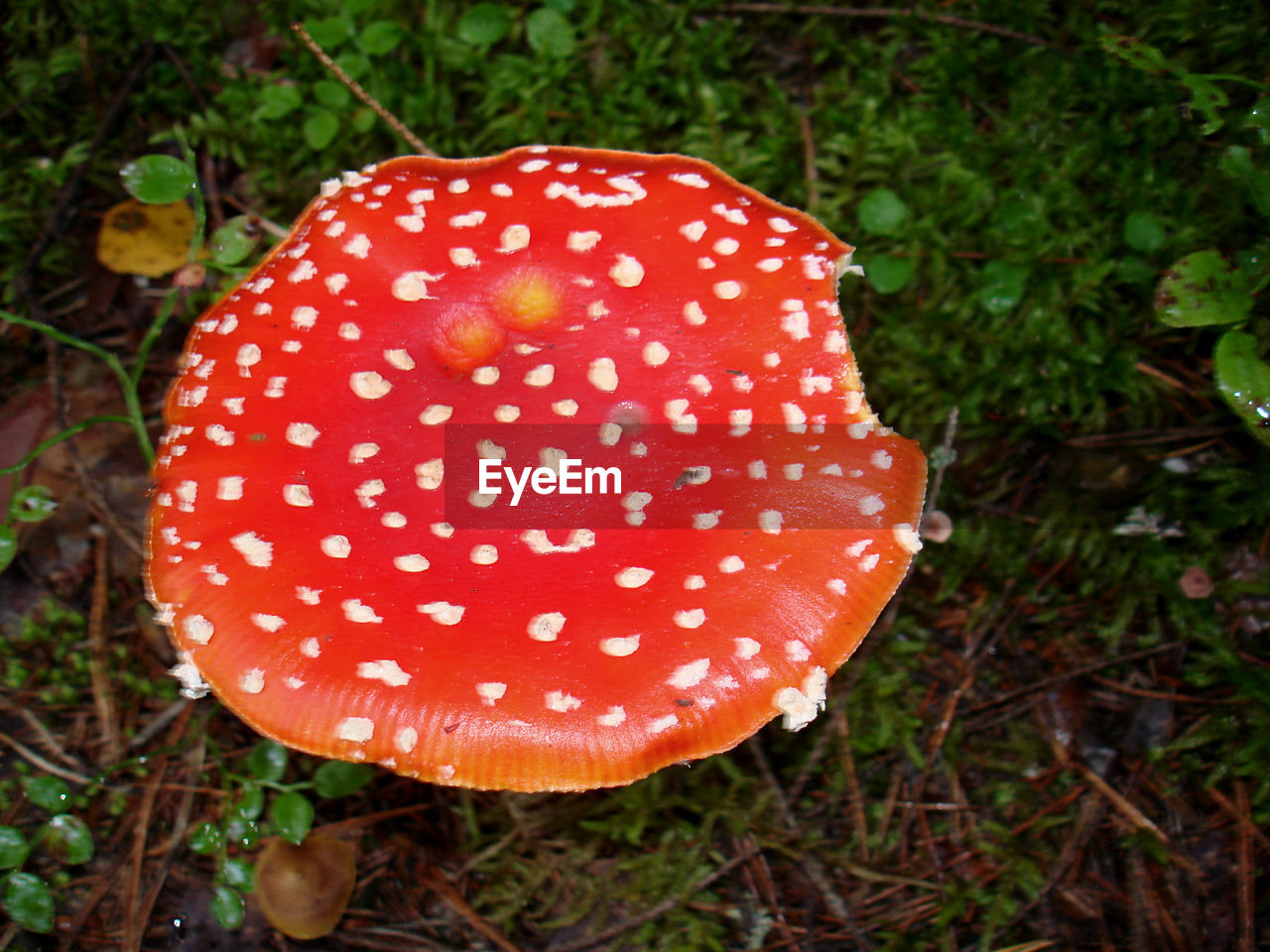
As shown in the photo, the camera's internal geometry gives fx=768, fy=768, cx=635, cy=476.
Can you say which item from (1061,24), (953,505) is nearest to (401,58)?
(1061,24)

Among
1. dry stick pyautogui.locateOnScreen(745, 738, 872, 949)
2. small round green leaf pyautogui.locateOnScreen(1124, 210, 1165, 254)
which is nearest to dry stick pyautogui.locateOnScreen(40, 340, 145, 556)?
dry stick pyautogui.locateOnScreen(745, 738, 872, 949)

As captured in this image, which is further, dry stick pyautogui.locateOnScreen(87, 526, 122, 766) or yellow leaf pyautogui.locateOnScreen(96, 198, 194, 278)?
yellow leaf pyautogui.locateOnScreen(96, 198, 194, 278)

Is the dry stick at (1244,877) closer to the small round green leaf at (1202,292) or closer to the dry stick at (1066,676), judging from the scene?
the dry stick at (1066,676)

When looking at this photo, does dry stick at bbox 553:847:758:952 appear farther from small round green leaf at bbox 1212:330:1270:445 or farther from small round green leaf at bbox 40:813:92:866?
small round green leaf at bbox 1212:330:1270:445

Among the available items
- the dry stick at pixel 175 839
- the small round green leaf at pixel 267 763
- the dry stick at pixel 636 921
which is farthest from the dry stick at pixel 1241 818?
the dry stick at pixel 175 839

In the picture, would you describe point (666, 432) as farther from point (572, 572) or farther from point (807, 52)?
point (807, 52)

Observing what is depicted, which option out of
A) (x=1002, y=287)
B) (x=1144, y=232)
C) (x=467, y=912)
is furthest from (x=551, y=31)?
(x=467, y=912)

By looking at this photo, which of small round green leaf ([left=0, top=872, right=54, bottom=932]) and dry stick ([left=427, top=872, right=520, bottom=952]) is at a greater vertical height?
small round green leaf ([left=0, top=872, right=54, bottom=932])
